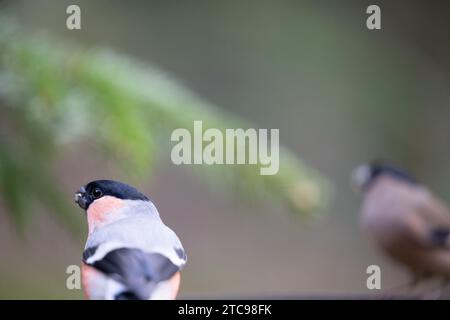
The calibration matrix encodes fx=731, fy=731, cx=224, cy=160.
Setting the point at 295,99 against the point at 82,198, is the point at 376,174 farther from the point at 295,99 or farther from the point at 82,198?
the point at 82,198

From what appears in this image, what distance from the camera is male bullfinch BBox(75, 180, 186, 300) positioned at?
0.59m

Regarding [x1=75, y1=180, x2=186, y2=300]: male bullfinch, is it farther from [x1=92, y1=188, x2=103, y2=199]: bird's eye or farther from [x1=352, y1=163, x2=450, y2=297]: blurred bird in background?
[x1=352, y1=163, x2=450, y2=297]: blurred bird in background

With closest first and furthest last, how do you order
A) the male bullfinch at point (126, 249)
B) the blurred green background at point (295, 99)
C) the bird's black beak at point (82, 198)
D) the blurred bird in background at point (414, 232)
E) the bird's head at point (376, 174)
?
the male bullfinch at point (126, 249)
the bird's black beak at point (82, 198)
the blurred bird in background at point (414, 232)
the bird's head at point (376, 174)
the blurred green background at point (295, 99)

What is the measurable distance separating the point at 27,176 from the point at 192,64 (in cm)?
165

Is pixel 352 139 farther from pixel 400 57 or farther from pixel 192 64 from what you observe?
pixel 192 64

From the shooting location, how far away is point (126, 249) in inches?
23.8

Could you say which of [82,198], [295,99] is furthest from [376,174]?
[82,198]

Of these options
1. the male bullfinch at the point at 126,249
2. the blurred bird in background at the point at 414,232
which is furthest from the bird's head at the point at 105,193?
the blurred bird in background at the point at 414,232

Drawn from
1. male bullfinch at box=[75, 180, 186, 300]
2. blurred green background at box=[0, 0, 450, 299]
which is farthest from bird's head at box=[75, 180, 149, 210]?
blurred green background at box=[0, 0, 450, 299]

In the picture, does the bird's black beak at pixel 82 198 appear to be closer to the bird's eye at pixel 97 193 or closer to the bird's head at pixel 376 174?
the bird's eye at pixel 97 193

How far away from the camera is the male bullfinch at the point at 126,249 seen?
586 mm

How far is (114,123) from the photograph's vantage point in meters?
0.84

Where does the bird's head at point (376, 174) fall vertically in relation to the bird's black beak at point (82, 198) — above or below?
above
